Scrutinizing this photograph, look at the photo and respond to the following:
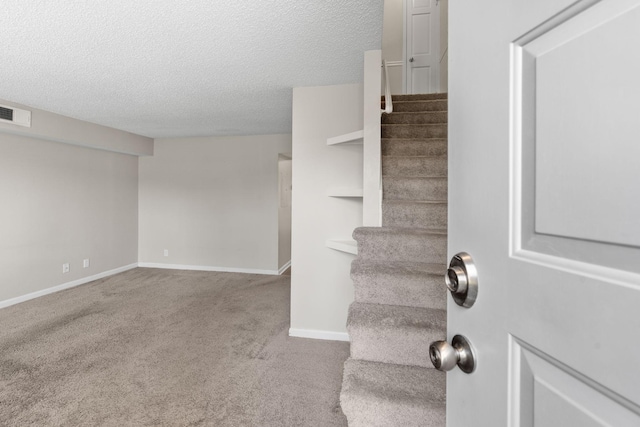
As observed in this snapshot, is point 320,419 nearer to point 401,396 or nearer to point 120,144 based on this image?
point 401,396

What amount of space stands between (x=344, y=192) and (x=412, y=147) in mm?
692

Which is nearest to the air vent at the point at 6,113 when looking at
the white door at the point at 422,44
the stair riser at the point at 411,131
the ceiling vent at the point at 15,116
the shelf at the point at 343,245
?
the ceiling vent at the point at 15,116

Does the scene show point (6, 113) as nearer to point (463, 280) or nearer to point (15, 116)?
point (15, 116)

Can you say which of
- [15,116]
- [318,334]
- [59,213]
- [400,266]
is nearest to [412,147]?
[400,266]

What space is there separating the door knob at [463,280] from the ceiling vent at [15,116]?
449 cm

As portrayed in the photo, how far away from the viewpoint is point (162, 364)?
2404mm

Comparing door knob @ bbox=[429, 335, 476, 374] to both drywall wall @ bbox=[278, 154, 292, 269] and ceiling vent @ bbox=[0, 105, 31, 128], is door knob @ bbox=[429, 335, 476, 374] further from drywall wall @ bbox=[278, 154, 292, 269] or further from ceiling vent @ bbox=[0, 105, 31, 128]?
drywall wall @ bbox=[278, 154, 292, 269]

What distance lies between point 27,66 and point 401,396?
332cm

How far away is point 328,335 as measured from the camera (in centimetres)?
292

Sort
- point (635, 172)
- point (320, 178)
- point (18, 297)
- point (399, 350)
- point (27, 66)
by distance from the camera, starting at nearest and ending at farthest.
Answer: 1. point (635, 172)
2. point (399, 350)
3. point (27, 66)
4. point (320, 178)
5. point (18, 297)

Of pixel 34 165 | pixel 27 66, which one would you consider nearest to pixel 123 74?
pixel 27 66

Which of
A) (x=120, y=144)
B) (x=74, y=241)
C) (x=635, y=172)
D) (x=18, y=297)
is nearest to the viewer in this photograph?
(x=635, y=172)

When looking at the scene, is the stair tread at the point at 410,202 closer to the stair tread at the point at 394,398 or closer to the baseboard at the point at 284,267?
the stair tread at the point at 394,398

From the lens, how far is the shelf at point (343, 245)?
98.9 inches
